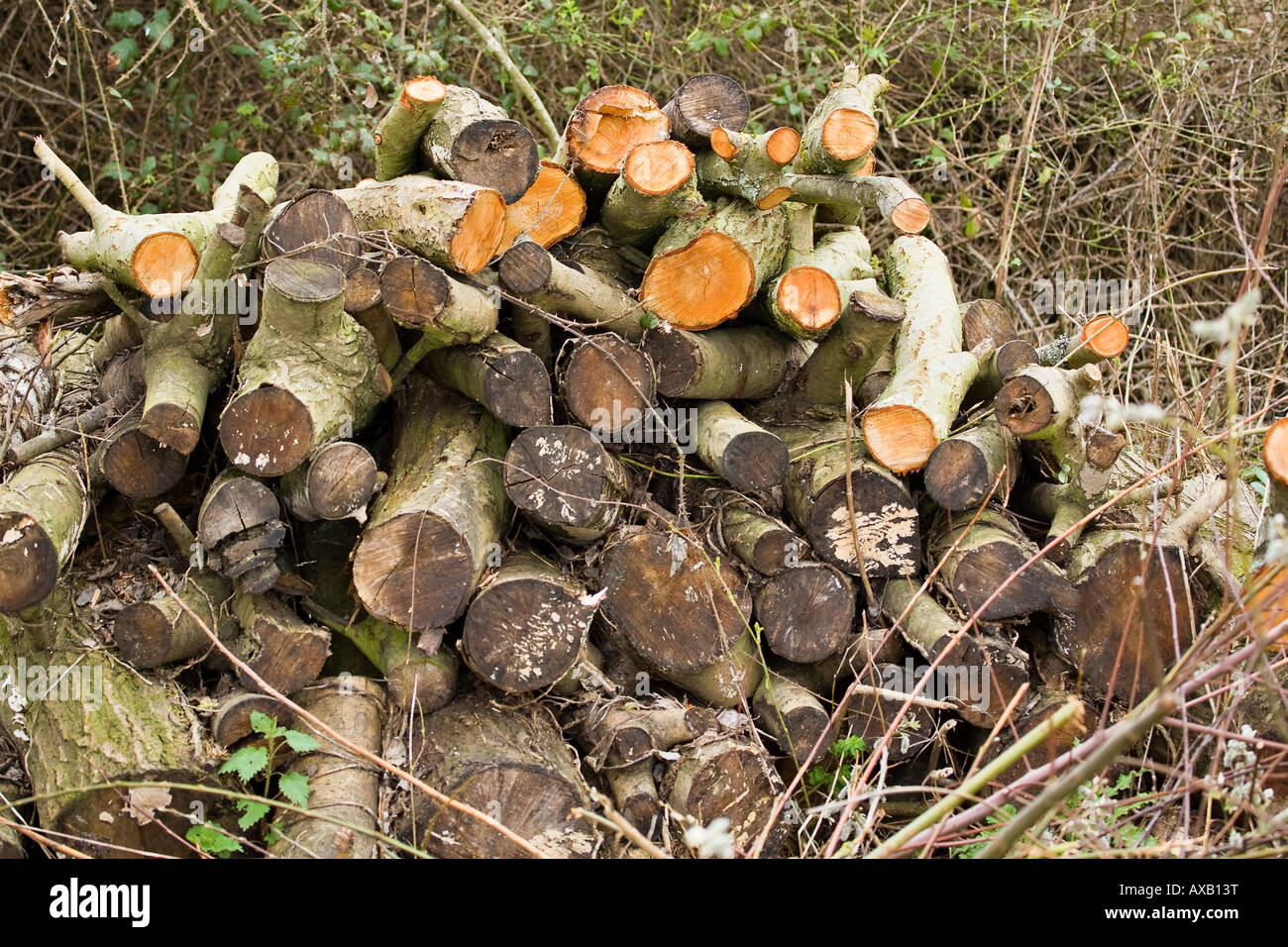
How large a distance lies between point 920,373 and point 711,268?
2.52ft

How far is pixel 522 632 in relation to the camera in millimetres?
3096

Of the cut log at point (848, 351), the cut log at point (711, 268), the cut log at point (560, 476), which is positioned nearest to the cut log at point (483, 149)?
the cut log at point (711, 268)

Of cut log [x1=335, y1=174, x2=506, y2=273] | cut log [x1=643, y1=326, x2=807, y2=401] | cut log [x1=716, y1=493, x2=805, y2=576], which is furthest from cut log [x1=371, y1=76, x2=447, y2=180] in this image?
cut log [x1=716, y1=493, x2=805, y2=576]

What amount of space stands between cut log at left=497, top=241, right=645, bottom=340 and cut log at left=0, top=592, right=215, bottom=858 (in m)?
1.57

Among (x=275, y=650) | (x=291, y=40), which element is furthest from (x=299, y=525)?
(x=291, y=40)

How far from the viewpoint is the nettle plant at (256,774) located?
110 inches

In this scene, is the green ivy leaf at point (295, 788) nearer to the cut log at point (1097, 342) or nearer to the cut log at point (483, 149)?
the cut log at point (483, 149)

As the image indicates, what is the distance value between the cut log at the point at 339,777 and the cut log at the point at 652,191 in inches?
68.9

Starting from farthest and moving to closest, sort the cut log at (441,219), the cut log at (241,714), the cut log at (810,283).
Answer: the cut log at (810,283)
the cut log at (441,219)
the cut log at (241,714)

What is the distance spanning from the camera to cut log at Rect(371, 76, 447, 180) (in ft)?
11.6

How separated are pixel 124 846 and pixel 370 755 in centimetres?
87

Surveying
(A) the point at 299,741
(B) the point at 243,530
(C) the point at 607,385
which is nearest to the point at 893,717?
(C) the point at 607,385

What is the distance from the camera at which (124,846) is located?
2.85 m

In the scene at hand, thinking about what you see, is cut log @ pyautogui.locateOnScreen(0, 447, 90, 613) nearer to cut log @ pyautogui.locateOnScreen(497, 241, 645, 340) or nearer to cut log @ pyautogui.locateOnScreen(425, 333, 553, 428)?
cut log @ pyautogui.locateOnScreen(425, 333, 553, 428)
